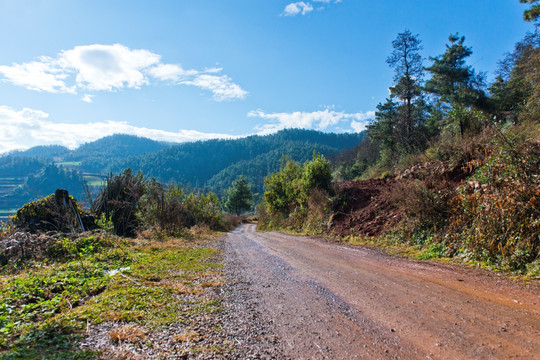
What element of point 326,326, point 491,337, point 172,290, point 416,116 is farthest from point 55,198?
point 416,116

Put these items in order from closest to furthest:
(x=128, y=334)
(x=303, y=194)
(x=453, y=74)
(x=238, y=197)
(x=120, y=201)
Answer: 1. (x=128, y=334)
2. (x=120, y=201)
3. (x=303, y=194)
4. (x=453, y=74)
5. (x=238, y=197)

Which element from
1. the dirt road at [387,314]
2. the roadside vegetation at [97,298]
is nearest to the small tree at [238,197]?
the roadside vegetation at [97,298]

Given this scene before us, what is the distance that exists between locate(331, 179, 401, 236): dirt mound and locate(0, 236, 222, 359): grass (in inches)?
261

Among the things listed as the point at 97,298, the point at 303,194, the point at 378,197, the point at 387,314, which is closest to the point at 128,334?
the point at 97,298

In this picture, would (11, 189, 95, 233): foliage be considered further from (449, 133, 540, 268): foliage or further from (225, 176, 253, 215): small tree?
(225, 176, 253, 215): small tree

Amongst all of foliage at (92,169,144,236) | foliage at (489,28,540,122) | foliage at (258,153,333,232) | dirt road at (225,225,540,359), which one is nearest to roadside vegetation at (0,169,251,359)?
dirt road at (225,225,540,359)

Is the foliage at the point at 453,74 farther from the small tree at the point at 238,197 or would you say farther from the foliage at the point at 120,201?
the small tree at the point at 238,197

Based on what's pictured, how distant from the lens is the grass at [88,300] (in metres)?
2.52

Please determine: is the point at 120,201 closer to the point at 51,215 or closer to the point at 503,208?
the point at 51,215

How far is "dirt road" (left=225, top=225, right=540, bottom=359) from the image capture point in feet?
8.27

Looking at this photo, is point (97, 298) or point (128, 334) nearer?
point (128, 334)

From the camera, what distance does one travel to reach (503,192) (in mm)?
5926

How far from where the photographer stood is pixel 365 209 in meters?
12.3

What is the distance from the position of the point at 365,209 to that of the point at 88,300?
10.9 metres
